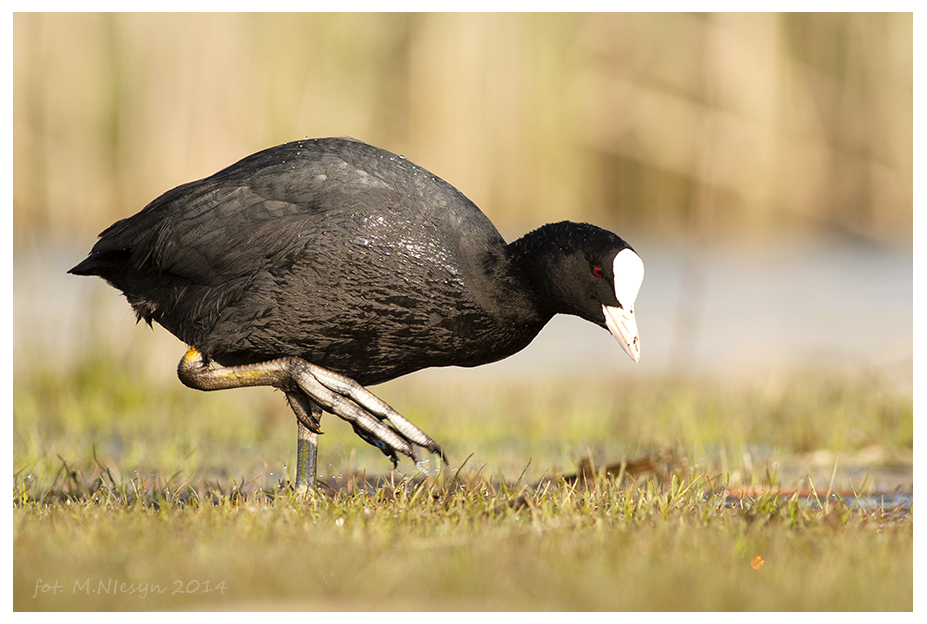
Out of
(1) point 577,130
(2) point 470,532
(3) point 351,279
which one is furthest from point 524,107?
(2) point 470,532

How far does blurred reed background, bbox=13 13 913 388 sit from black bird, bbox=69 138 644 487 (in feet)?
11.8

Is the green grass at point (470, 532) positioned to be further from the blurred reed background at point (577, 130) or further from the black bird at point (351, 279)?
the blurred reed background at point (577, 130)

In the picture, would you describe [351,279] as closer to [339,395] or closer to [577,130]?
[339,395]

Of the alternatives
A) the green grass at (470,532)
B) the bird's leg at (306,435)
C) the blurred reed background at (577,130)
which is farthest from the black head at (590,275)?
the blurred reed background at (577,130)

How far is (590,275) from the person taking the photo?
3.76 metres

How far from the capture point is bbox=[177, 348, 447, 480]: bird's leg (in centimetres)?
369

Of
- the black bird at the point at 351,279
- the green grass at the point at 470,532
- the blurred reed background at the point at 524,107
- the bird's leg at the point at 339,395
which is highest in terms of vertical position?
the blurred reed background at the point at 524,107

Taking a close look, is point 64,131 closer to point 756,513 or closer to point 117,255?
point 117,255

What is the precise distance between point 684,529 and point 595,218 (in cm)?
849

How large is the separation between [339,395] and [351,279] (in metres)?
0.42

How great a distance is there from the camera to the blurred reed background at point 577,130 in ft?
26.9

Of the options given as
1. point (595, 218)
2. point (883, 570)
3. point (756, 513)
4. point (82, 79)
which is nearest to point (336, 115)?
point (82, 79)

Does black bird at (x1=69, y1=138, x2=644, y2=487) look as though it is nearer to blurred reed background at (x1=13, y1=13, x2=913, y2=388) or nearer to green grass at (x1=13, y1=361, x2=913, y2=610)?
green grass at (x1=13, y1=361, x2=913, y2=610)

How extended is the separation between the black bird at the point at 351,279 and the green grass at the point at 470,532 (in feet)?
1.45
